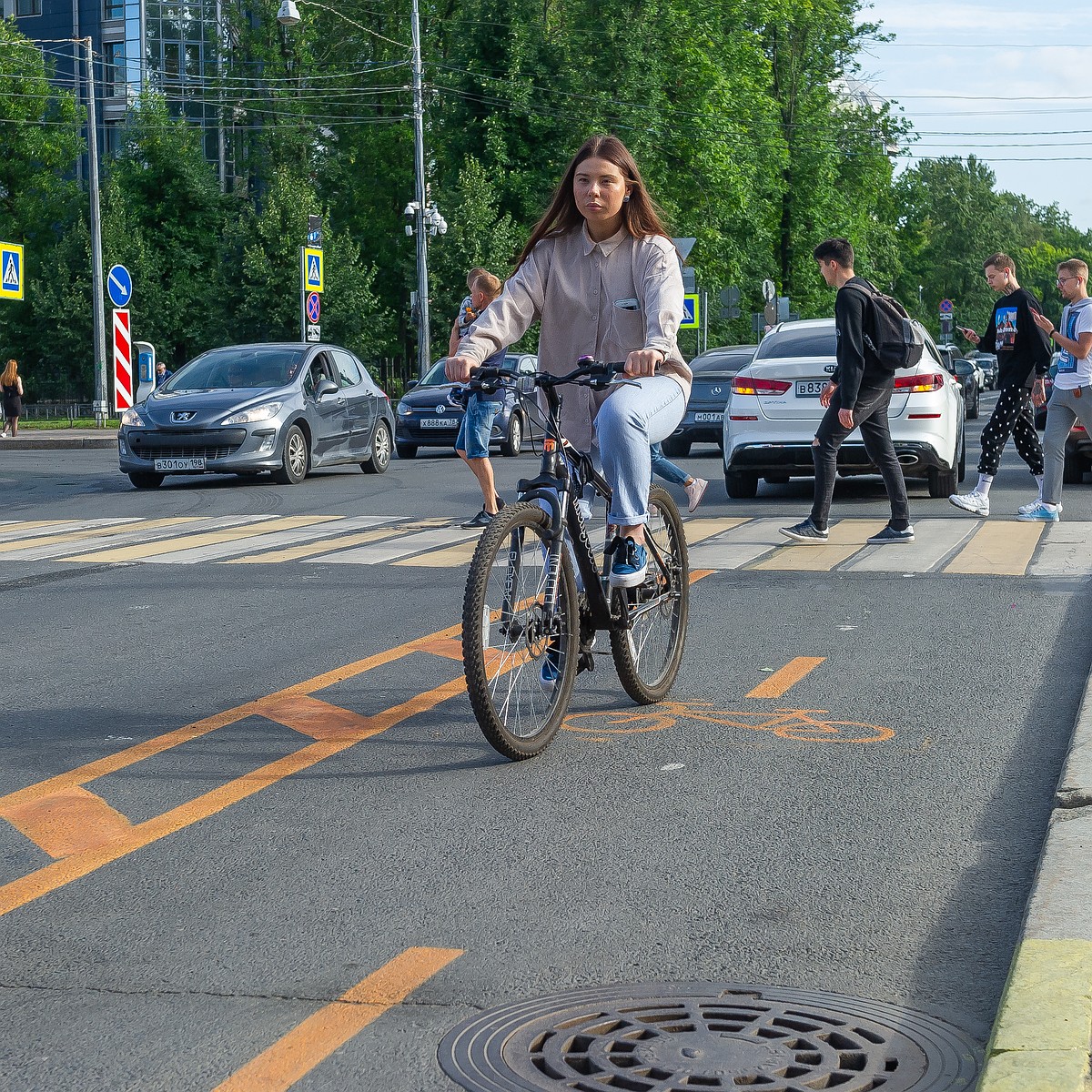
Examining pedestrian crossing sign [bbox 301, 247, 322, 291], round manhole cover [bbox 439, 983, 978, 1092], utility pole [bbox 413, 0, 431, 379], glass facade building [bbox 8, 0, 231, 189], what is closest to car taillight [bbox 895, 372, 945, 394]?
round manhole cover [bbox 439, 983, 978, 1092]

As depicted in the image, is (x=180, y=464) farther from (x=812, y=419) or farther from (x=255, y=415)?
(x=812, y=419)

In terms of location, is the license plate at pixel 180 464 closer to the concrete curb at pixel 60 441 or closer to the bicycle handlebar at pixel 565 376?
the bicycle handlebar at pixel 565 376

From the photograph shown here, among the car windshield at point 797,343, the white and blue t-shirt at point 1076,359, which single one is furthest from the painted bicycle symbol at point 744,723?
the car windshield at point 797,343

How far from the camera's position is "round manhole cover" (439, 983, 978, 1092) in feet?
10.0

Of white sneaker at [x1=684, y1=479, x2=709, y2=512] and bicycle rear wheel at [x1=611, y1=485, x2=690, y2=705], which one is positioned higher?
white sneaker at [x1=684, y1=479, x2=709, y2=512]

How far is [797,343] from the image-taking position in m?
16.1

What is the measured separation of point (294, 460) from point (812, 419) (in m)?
6.59

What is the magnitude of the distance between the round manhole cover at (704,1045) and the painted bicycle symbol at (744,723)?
2477 millimetres

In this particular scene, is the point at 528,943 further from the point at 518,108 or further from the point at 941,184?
the point at 941,184

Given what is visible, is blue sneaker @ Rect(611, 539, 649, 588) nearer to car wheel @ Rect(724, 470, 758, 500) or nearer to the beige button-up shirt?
the beige button-up shirt

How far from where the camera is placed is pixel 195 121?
233 ft

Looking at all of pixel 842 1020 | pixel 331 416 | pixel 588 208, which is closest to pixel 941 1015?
pixel 842 1020

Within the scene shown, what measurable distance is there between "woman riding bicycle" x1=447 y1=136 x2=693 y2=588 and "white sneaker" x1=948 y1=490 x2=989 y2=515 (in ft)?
26.7

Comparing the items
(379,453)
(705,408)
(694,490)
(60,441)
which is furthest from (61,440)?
(694,490)
